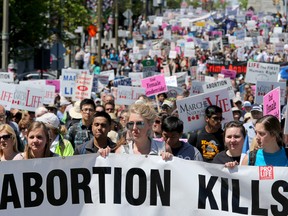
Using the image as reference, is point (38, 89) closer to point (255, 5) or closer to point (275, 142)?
point (275, 142)

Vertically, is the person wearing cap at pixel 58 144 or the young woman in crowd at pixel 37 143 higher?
the young woman in crowd at pixel 37 143

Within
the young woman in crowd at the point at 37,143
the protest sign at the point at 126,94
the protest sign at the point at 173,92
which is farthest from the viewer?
the protest sign at the point at 173,92

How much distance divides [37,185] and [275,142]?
1744mm

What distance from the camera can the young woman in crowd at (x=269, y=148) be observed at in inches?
332

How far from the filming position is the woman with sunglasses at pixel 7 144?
9.04 metres

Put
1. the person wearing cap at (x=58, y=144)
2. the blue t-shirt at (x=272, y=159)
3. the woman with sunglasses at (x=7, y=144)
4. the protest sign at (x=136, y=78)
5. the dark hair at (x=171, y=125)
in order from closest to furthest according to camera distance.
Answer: the blue t-shirt at (x=272, y=159) → the woman with sunglasses at (x=7, y=144) → the dark hair at (x=171, y=125) → the person wearing cap at (x=58, y=144) → the protest sign at (x=136, y=78)

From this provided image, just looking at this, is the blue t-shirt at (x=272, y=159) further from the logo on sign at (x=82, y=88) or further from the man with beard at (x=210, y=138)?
the logo on sign at (x=82, y=88)

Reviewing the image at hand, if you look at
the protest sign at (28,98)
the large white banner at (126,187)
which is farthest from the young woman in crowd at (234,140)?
the protest sign at (28,98)

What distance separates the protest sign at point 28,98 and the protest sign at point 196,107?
11.5 ft

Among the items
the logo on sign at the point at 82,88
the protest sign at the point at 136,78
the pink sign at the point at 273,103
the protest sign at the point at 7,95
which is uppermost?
the pink sign at the point at 273,103

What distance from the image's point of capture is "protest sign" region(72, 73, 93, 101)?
19752 millimetres

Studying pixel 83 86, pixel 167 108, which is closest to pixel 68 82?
pixel 83 86

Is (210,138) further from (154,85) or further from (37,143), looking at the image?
(154,85)

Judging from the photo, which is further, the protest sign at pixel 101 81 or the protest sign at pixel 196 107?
the protest sign at pixel 101 81
